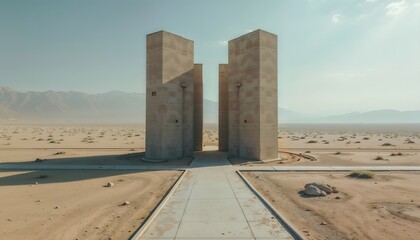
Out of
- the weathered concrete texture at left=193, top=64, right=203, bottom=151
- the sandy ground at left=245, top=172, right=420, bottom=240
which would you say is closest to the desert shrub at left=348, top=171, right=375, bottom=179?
the sandy ground at left=245, top=172, right=420, bottom=240

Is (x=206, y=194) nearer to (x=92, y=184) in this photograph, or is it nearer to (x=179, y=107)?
(x=92, y=184)

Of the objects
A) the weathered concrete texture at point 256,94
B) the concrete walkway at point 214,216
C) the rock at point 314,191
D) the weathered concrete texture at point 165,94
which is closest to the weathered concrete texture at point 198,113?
the weathered concrete texture at point 165,94

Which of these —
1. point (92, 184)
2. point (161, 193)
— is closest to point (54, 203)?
point (92, 184)

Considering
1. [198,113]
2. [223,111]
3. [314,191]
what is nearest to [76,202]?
[314,191]

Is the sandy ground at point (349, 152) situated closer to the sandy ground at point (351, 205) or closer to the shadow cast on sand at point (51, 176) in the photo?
the sandy ground at point (351, 205)

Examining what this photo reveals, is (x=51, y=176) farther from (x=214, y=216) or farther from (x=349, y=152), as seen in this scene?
Result: (x=349, y=152)

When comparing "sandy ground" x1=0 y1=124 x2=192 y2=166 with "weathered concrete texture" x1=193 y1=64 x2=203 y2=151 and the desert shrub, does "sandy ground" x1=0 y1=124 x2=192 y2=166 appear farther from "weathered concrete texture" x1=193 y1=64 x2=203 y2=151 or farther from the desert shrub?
the desert shrub

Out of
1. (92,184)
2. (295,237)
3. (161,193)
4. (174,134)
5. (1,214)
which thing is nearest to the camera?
(295,237)
